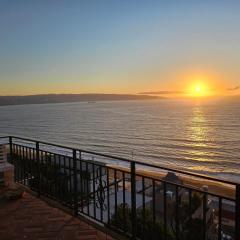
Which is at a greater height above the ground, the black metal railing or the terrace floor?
the black metal railing

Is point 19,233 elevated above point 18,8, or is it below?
below

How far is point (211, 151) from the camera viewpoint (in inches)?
1598

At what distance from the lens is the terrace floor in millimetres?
4191

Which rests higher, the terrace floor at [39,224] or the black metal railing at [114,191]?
the black metal railing at [114,191]

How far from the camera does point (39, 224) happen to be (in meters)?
4.56

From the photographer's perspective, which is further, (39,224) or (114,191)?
(114,191)

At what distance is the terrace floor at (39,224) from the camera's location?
419 centimetres

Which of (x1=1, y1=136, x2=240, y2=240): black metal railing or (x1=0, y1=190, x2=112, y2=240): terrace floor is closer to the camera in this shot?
(x1=1, y1=136, x2=240, y2=240): black metal railing

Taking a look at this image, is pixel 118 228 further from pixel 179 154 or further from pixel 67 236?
pixel 179 154

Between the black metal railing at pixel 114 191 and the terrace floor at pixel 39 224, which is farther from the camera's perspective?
the terrace floor at pixel 39 224

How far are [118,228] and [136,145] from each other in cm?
4110

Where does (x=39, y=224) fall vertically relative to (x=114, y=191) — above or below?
above

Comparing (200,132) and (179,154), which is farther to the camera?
(200,132)

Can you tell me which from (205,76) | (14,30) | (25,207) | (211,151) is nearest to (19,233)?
(25,207)
